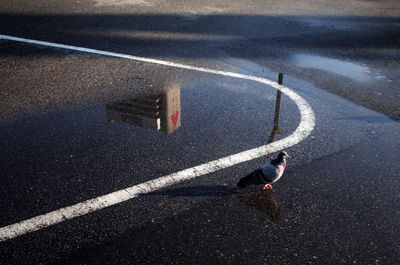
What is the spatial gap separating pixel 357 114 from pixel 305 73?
1.51 m

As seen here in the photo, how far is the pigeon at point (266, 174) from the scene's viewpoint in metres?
3.12

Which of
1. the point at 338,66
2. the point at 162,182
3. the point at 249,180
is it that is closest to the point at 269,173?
the point at 249,180

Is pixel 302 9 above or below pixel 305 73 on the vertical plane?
above

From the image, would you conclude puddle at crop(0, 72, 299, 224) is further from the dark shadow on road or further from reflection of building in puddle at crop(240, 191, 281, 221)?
the dark shadow on road

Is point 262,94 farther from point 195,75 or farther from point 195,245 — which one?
point 195,245

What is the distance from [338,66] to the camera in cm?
630

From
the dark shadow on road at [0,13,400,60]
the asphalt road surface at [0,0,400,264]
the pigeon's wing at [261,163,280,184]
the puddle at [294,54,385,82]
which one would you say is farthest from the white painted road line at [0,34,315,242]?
the dark shadow on road at [0,13,400,60]

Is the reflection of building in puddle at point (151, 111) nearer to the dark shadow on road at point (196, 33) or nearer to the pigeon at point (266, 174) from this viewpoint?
the pigeon at point (266, 174)

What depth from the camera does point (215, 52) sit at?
22.2 ft

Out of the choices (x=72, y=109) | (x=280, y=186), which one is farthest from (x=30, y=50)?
(x=280, y=186)

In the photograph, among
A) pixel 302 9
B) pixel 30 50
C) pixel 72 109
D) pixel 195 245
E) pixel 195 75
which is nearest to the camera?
pixel 195 245

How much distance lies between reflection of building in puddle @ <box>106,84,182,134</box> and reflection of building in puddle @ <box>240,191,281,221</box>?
1.43m

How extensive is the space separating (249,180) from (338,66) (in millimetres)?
4042

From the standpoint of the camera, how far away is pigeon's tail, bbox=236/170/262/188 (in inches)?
125
